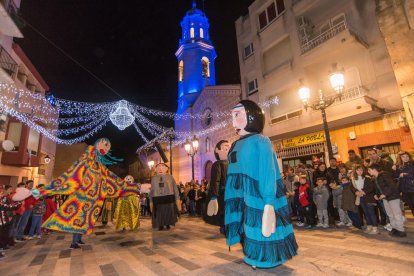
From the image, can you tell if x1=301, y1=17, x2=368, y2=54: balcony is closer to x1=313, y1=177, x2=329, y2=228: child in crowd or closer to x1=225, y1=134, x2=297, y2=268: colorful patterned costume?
x1=313, y1=177, x2=329, y2=228: child in crowd

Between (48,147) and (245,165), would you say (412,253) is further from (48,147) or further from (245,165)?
(48,147)

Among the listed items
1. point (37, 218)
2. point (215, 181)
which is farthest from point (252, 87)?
point (37, 218)

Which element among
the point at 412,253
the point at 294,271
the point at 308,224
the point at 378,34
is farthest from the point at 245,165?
the point at 378,34

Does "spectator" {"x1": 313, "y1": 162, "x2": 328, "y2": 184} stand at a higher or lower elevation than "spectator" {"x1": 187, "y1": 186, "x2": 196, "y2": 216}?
higher

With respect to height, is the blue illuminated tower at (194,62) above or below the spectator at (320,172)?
above

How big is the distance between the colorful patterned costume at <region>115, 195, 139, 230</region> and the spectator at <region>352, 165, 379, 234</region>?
256 inches

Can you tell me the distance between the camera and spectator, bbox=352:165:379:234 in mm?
5414

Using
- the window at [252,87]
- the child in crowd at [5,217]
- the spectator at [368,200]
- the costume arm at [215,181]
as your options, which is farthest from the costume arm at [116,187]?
A: the window at [252,87]

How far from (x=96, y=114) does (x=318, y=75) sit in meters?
12.6

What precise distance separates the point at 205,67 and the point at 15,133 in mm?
19564

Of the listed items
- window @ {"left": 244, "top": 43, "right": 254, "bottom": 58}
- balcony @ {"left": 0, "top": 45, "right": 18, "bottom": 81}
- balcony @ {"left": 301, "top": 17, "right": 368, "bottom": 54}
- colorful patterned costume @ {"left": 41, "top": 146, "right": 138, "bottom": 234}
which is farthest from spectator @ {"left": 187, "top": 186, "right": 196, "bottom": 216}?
balcony @ {"left": 0, "top": 45, "right": 18, "bottom": 81}

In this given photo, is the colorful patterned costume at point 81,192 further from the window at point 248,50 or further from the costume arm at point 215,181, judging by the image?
the window at point 248,50

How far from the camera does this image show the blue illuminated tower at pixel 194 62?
27.3m

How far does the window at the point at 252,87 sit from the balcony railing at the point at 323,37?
14.8ft
